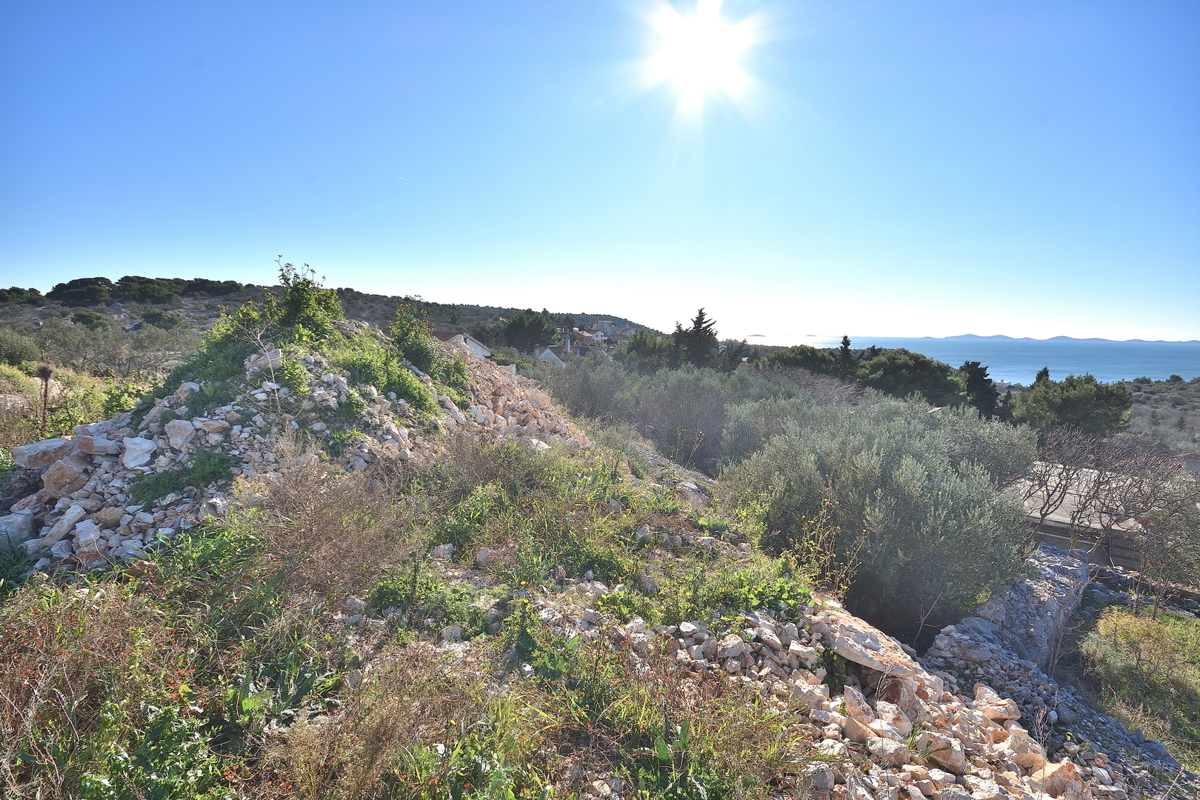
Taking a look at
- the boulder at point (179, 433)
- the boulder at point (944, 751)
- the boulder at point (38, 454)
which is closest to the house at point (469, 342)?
the boulder at point (179, 433)

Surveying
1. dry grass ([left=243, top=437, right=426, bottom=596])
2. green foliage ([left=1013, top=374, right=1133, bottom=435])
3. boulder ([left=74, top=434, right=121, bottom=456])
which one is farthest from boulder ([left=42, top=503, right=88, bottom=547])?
green foliage ([left=1013, top=374, right=1133, bottom=435])

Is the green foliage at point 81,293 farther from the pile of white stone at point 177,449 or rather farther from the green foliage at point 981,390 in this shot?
the green foliage at point 981,390

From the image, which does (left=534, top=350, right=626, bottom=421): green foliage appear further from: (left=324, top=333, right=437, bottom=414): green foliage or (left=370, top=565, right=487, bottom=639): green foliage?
(left=370, top=565, right=487, bottom=639): green foliage

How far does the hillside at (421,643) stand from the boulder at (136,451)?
16 millimetres

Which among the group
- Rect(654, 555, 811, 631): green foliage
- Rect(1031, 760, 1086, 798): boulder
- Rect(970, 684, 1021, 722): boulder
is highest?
Rect(654, 555, 811, 631): green foliage

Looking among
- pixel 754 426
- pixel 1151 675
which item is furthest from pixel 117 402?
pixel 1151 675

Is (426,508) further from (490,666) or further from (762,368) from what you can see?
(762,368)

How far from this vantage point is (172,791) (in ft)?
5.99

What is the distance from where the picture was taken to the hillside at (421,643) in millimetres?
2125

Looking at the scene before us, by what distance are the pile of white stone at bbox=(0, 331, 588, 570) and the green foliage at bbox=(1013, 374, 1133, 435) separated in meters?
20.5

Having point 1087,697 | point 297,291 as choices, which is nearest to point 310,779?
point 297,291

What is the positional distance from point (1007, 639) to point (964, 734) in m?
A: 3.57

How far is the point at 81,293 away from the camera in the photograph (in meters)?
30.0

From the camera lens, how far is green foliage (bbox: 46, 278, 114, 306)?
96.3 ft
